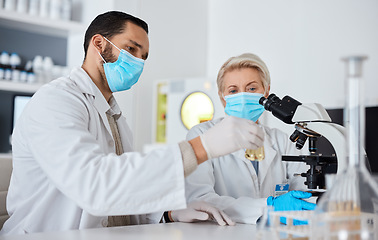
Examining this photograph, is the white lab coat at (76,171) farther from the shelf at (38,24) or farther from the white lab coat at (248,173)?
the shelf at (38,24)

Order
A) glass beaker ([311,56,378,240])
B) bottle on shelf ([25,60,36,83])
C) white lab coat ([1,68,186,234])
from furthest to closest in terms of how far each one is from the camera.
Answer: bottle on shelf ([25,60,36,83]) < white lab coat ([1,68,186,234]) < glass beaker ([311,56,378,240])

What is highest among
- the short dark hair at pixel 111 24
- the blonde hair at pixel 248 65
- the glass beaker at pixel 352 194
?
the short dark hair at pixel 111 24

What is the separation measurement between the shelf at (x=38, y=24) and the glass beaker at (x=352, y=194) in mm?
3026

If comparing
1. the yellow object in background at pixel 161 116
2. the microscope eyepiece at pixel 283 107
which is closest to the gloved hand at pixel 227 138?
the microscope eyepiece at pixel 283 107

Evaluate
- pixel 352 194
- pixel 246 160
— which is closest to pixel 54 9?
pixel 246 160

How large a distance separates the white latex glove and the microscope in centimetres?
28

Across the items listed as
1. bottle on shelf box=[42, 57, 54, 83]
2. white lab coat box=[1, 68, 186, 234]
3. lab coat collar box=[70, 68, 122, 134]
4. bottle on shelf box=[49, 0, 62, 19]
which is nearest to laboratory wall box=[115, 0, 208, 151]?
bottle on shelf box=[49, 0, 62, 19]

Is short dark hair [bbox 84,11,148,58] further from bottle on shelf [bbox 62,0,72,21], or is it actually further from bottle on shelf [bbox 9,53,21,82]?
bottle on shelf [bbox 62,0,72,21]

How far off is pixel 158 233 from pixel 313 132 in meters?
0.54

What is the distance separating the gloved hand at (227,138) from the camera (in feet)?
3.71

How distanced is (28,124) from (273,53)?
117 inches

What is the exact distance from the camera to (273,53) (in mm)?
3857

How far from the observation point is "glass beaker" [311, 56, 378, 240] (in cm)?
77

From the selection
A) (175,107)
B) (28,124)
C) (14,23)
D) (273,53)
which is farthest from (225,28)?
(28,124)
